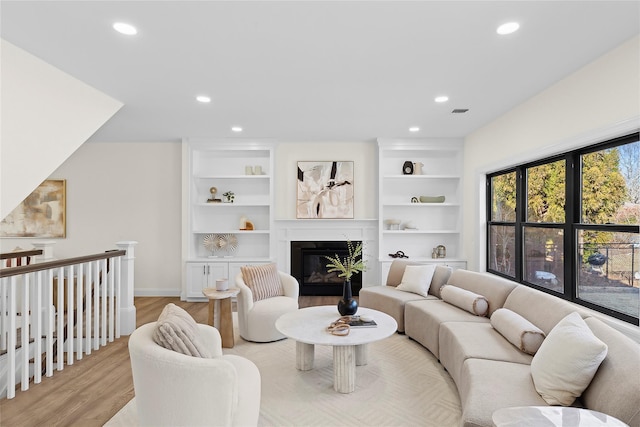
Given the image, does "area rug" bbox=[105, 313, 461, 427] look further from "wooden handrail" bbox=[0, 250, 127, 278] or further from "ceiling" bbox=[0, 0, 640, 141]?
"ceiling" bbox=[0, 0, 640, 141]

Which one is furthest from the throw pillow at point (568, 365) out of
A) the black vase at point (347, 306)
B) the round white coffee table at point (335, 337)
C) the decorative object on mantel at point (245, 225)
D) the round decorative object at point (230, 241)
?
the round decorative object at point (230, 241)

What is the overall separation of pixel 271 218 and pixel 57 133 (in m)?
3.05

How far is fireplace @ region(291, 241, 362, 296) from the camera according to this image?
5.71 metres

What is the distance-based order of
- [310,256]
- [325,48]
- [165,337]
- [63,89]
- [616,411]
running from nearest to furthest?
[616,411] → [165,337] → [325,48] → [63,89] → [310,256]

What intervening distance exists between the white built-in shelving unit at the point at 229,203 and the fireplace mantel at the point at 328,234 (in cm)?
21

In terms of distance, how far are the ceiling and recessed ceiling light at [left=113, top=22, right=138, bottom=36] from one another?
0.16 feet

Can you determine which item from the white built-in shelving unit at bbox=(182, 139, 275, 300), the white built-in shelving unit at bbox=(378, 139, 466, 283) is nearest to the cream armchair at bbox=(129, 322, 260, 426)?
the white built-in shelving unit at bbox=(182, 139, 275, 300)

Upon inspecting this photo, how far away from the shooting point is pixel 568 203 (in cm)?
323

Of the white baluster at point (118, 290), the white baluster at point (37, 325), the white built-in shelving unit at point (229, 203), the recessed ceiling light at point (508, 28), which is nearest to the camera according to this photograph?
the recessed ceiling light at point (508, 28)

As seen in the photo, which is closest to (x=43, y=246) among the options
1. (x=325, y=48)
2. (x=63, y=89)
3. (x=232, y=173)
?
(x=232, y=173)

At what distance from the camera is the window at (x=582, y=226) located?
264 cm

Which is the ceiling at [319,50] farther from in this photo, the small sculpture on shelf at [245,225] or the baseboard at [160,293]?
the baseboard at [160,293]

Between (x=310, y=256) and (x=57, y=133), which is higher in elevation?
(x=57, y=133)

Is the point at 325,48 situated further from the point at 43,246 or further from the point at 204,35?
the point at 43,246
